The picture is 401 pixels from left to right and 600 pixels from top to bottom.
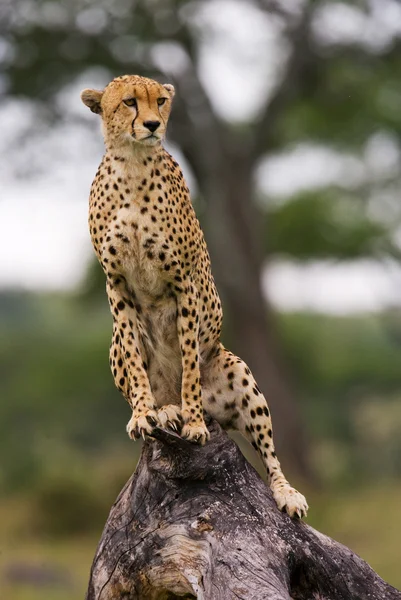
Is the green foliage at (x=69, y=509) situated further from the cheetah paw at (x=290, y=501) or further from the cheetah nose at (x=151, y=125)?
the cheetah nose at (x=151, y=125)

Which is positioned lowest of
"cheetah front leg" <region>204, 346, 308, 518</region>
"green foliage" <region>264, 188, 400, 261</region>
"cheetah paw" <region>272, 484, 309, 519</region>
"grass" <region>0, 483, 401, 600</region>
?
"cheetah paw" <region>272, 484, 309, 519</region>

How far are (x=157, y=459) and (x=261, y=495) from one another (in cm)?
41

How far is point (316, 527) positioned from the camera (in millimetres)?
9938

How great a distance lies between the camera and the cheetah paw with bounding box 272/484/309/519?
4012mm

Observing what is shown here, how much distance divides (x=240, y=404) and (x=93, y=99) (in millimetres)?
1208

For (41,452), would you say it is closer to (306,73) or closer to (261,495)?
(306,73)

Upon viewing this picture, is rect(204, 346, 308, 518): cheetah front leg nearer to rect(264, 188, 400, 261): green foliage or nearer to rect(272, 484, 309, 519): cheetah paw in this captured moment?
rect(272, 484, 309, 519): cheetah paw

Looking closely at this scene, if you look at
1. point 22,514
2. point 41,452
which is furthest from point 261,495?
point 41,452

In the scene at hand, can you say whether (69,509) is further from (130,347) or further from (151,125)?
(151,125)

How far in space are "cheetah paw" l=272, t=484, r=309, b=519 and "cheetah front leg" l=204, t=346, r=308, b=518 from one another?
7cm

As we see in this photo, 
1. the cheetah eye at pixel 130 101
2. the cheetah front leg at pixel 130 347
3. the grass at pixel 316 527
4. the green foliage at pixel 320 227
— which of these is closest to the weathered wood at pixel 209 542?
the cheetah front leg at pixel 130 347

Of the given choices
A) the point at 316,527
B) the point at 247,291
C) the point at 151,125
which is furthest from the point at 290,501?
the point at 247,291

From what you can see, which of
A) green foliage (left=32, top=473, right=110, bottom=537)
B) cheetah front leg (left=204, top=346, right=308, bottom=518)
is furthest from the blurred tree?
cheetah front leg (left=204, top=346, right=308, bottom=518)

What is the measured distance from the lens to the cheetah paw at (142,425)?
3773 millimetres
